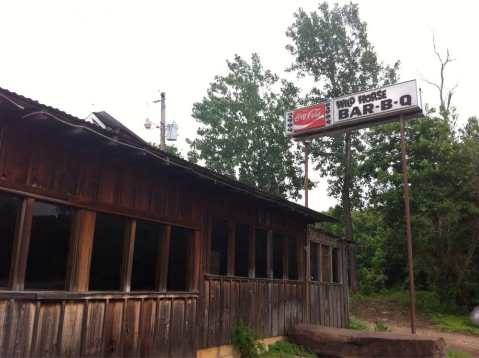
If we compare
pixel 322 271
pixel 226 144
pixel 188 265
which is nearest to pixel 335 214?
pixel 226 144

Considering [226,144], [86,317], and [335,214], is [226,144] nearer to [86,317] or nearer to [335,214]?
[335,214]

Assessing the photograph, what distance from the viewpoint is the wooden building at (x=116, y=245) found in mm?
5668

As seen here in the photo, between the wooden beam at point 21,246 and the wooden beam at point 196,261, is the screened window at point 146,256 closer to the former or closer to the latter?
the wooden beam at point 196,261

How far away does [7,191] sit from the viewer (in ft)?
18.2

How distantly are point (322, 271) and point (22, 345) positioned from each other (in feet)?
33.8

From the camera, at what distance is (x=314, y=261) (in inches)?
550

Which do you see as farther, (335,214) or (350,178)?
(335,214)

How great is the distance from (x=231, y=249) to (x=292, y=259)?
3.17 metres

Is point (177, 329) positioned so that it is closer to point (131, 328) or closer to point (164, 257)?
point (131, 328)

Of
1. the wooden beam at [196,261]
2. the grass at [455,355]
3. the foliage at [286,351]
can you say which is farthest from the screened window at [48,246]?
the grass at [455,355]

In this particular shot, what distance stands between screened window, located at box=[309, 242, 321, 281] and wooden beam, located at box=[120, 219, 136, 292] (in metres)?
7.48

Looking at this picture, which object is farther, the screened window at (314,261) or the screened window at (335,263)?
the screened window at (335,263)

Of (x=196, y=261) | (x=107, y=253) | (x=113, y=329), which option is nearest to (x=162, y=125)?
(x=196, y=261)

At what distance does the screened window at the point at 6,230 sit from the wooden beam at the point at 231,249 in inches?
200
